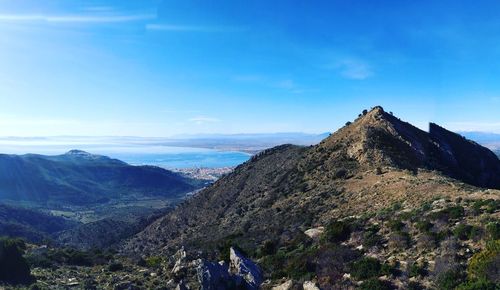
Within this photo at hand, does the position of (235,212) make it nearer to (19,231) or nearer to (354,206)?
(354,206)

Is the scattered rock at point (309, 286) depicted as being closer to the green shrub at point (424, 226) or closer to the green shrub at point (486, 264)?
the green shrub at point (486, 264)

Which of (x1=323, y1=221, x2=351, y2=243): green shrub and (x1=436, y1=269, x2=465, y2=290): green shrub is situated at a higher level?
(x1=436, y1=269, x2=465, y2=290): green shrub

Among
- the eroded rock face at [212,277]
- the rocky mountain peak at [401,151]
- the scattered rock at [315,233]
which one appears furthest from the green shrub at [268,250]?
the rocky mountain peak at [401,151]

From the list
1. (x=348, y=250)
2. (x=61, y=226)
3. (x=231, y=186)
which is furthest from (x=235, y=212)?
(x=61, y=226)

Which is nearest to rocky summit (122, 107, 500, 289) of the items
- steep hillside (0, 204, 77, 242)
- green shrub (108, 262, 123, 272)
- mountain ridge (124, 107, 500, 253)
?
mountain ridge (124, 107, 500, 253)

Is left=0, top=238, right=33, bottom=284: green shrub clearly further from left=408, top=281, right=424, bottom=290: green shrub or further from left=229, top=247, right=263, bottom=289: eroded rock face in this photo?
left=408, top=281, right=424, bottom=290: green shrub

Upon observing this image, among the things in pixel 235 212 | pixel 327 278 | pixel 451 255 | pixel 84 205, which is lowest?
pixel 84 205
